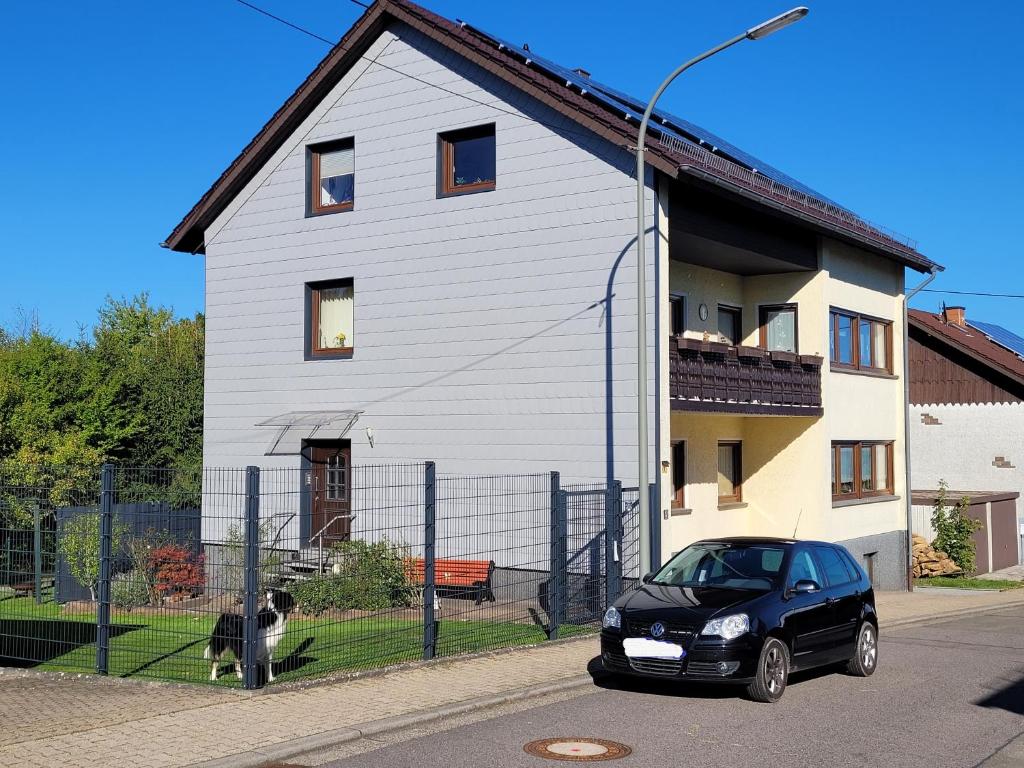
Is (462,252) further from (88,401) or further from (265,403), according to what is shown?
(88,401)

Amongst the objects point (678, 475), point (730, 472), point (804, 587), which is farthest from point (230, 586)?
point (730, 472)

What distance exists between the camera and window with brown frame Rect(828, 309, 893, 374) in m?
22.8

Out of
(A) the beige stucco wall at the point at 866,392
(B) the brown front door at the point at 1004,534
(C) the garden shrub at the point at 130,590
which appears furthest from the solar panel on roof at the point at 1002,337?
(C) the garden shrub at the point at 130,590

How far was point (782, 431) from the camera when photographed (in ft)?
72.0

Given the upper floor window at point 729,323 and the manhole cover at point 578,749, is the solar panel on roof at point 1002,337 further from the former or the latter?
the manhole cover at point 578,749

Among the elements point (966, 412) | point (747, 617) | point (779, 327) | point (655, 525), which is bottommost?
point (747, 617)

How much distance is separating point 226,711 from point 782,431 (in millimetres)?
15027

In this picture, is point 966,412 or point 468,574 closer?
point 468,574

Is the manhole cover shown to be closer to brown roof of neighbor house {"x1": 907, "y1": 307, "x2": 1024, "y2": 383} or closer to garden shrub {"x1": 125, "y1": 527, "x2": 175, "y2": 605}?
garden shrub {"x1": 125, "y1": 527, "x2": 175, "y2": 605}

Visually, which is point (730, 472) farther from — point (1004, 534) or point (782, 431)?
point (1004, 534)

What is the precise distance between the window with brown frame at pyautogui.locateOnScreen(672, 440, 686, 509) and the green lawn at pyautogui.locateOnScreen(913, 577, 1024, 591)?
974 cm

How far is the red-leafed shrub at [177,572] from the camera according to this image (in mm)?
10586

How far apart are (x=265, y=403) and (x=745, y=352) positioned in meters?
9.07

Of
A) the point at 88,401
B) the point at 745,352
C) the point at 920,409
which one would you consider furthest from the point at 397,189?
the point at 920,409
